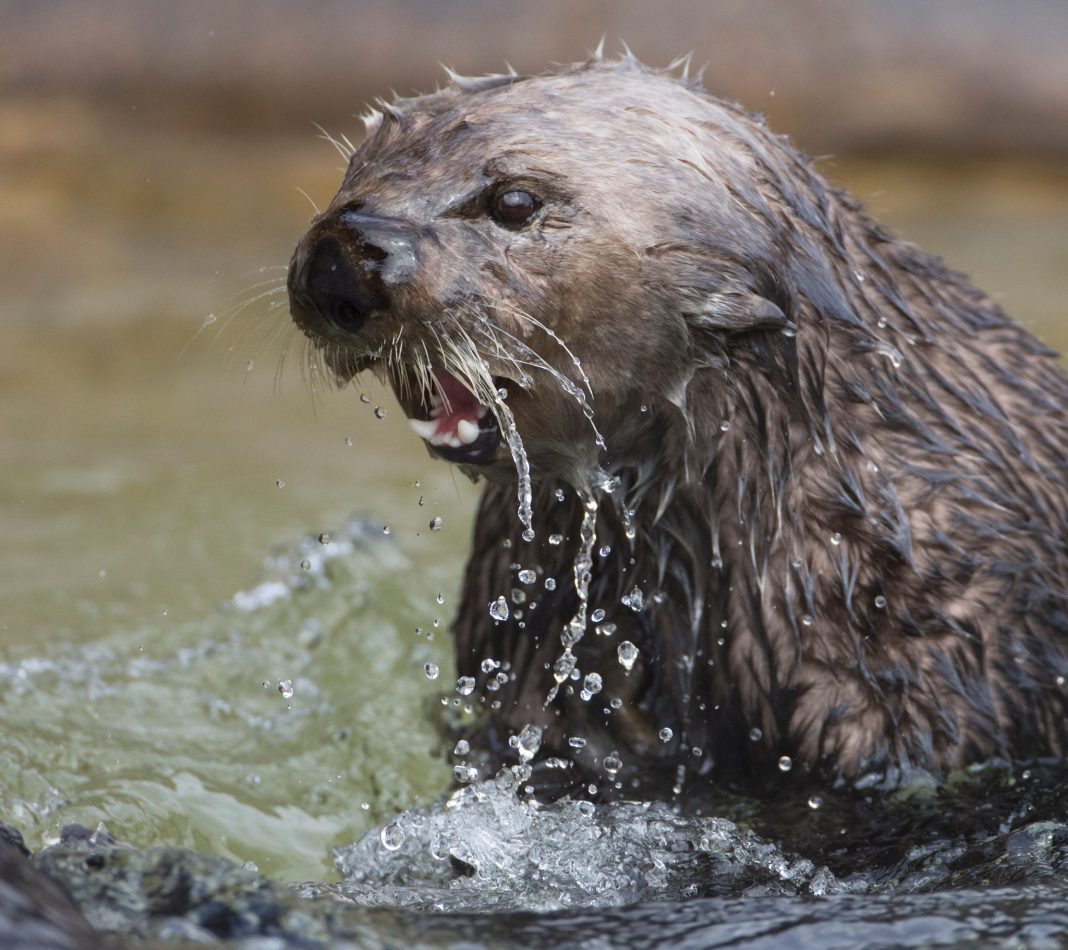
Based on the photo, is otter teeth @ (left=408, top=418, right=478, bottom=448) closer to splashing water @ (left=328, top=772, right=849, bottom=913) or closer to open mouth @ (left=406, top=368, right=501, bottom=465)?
open mouth @ (left=406, top=368, right=501, bottom=465)

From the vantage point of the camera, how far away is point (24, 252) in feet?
25.9

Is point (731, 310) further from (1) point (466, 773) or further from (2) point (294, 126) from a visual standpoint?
(2) point (294, 126)

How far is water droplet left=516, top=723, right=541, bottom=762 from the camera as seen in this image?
3090mm

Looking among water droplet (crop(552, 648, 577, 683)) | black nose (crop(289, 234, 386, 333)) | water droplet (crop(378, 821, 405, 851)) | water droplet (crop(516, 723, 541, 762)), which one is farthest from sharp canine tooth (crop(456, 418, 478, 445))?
water droplet (crop(378, 821, 405, 851))

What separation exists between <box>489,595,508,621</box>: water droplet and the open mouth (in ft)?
1.86

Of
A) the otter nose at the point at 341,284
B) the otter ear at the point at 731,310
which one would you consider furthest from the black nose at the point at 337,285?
the otter ear at the point at 731,310

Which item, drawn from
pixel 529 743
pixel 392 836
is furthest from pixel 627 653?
pixel 392 836

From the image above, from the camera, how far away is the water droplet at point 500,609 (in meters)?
3.17

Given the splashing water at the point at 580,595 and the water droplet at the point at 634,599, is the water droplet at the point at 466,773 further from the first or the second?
the water droplet at the point at 634,599

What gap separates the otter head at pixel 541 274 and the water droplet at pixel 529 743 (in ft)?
1.95

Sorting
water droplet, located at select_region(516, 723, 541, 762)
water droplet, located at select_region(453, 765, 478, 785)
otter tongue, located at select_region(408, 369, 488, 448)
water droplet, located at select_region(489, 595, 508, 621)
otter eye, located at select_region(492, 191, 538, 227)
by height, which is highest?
otter eye, located at select_region(492, 191, 538, 227)

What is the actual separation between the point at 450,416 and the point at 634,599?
56 cm

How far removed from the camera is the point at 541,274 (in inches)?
101

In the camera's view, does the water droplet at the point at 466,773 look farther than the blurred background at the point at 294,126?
No
